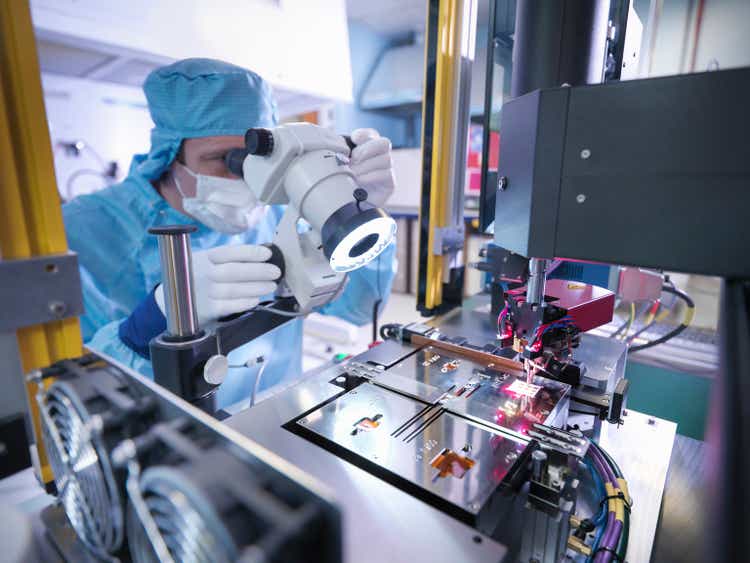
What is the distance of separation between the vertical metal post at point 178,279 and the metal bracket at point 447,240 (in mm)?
802

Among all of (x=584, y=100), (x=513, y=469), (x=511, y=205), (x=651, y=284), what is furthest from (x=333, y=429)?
(x=651, y=284)

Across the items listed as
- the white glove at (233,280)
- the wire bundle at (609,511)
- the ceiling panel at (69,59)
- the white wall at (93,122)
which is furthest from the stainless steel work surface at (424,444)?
the white wall at (93,122)

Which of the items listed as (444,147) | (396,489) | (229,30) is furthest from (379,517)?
(229,30)

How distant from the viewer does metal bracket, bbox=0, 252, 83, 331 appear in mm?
498

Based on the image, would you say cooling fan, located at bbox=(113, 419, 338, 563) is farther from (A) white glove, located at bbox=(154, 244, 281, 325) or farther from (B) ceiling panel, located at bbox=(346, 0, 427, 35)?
(B) ceiling panel, located at bbox=(346, 0, 427, 35)

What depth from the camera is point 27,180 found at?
0.52m

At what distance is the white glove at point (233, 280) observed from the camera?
2.50 feet

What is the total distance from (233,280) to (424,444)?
429 millimetres

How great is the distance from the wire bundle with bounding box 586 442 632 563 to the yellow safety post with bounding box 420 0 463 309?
708 mm

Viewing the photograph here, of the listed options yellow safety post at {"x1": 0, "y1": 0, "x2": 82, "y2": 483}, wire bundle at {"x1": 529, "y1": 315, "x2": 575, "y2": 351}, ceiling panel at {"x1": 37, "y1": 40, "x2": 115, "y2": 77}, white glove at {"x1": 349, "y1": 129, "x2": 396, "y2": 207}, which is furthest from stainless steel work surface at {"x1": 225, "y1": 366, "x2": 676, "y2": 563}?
ceiling panel at {"x1": 37, "y1": 40, "x2": 115, "y2": 77}

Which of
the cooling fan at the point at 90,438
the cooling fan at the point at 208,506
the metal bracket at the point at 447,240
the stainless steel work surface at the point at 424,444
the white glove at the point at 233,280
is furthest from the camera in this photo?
the metal bracket at the point at 447,240

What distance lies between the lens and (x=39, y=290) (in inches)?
20.6

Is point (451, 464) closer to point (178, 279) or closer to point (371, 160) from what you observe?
point (178, 279)

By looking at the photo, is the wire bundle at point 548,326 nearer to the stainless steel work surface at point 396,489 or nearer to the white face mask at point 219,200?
the stainless steel work surface at point 396,489
